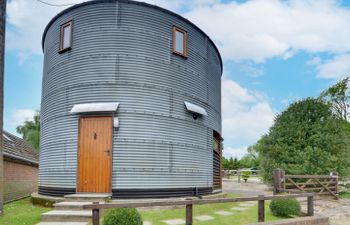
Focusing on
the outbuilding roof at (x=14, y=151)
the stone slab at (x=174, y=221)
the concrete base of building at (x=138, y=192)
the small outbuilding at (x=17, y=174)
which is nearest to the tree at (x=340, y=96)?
the concrete base of building at (x=138, y=192)

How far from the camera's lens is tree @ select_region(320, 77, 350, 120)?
111 ft

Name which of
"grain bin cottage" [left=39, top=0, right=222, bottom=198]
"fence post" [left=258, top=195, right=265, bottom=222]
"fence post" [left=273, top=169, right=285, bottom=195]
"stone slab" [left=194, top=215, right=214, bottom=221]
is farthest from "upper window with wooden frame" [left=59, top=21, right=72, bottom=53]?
"fence post" [left=273, top=169, right=285, bottom=195]

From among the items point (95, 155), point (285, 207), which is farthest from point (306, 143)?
point (95, 155)

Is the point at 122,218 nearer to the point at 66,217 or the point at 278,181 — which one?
the point at 66,217

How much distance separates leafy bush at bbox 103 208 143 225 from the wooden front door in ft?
10.9

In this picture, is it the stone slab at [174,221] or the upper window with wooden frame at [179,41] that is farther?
the upper window with wooden frame at [179,41]

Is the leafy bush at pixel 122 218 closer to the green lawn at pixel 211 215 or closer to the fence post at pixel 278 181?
the green lawn at pixel 211 215

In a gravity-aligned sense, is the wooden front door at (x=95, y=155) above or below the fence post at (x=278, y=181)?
above

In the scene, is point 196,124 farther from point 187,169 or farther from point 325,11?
point 325,11

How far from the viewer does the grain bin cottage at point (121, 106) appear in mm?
9875

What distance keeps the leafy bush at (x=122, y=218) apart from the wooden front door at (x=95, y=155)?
131 inches

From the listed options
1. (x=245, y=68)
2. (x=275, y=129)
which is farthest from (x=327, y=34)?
(x=275, y=129)

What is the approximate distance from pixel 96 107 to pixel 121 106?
→ 73cm

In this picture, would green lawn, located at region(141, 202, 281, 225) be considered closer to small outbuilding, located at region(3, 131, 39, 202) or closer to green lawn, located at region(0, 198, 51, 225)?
green lawn, located at region(0, 198, 51, 225)
